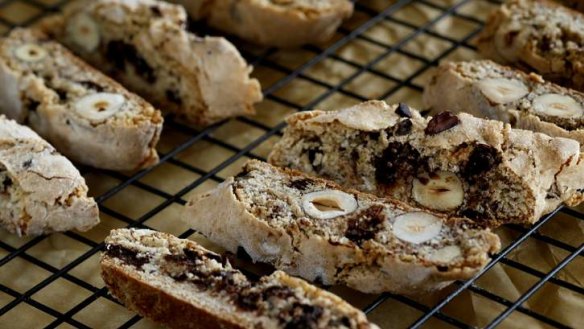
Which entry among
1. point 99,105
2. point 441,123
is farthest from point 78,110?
point 441,123

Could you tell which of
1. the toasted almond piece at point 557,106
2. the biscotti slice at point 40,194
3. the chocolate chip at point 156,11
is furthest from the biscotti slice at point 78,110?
the toasted almond piece at point 557,106

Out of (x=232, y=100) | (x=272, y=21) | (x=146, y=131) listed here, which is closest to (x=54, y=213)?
(x=146, y=131)

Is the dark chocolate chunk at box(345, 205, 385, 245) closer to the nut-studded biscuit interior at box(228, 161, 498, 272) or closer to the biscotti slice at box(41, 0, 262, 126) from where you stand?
the nut-studded biscuit interior at box(228, 161, 498, 272)

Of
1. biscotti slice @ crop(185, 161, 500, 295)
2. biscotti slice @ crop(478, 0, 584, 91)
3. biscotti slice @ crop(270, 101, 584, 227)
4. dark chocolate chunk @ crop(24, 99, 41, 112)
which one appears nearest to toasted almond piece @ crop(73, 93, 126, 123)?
dark chocolate chunk @ crop(24, 99, 41, 112)

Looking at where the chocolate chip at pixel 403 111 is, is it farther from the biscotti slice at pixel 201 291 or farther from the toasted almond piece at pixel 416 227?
the biscotti slice at pixel 201 291

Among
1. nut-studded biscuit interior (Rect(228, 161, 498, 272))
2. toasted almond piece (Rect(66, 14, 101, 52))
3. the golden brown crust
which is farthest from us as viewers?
toasted almond piece (Rect(66, 14, 101, 52))

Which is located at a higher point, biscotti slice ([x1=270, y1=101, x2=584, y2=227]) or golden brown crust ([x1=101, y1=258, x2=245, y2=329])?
biscotti slice ([x1=270, y1=101, x2=584, y2=227])

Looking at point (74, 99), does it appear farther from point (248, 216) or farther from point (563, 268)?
point (563, 268)
